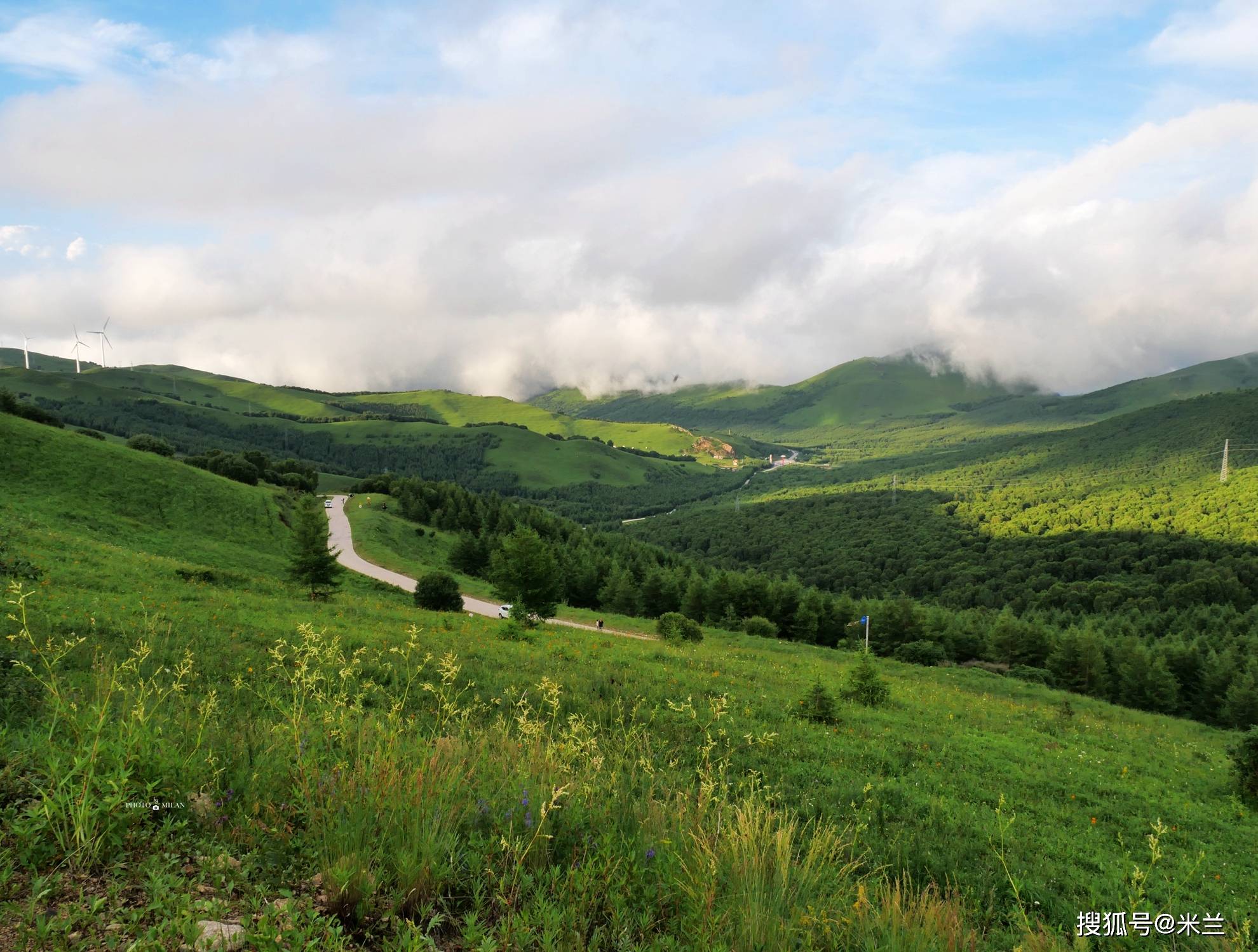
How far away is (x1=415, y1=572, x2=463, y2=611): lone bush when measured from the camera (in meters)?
42.4

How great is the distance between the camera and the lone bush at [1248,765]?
585 inches

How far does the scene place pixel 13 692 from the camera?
6.20m

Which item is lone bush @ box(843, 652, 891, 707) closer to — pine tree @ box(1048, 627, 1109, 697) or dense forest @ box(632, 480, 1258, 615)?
pine tree @ box(1048, 627, 1109, 697)

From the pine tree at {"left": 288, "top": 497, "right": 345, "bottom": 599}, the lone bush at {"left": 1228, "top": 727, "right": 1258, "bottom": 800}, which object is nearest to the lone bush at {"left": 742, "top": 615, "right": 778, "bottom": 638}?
the pine tree at {"left": 288, "top": 497, "right": 345, "bottom": 599}

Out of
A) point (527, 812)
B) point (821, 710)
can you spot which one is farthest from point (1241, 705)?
point (527, 812)

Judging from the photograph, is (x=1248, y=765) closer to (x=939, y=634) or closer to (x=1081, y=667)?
(x=939, y=634)

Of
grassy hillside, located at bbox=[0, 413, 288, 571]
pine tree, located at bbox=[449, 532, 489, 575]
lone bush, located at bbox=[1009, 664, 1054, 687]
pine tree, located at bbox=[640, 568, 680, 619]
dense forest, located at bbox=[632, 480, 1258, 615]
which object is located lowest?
dense forest, located at bbox=[632, 480, 1258, 615]

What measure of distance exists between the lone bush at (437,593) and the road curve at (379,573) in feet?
6.80

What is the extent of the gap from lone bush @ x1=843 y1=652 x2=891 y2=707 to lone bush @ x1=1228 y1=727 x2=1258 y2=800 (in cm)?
855

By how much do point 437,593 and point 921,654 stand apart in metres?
48.0

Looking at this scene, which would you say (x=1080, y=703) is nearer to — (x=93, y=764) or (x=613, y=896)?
(x=613, y=896)

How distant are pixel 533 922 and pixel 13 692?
650 centimetres

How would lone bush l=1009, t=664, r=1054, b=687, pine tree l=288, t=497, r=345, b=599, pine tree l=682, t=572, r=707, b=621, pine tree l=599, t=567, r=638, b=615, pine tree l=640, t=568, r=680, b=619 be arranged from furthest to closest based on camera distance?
pine tree l=640, t=568, r=680, b=619 → pine tree l=599, t=567, r=638, b=615 → pine tree l=682, t=572, r=707, b=621 → lone bush l=1009, t=664, r=1054, b=687 → pine tree l=288, t=497, r=345, b=599

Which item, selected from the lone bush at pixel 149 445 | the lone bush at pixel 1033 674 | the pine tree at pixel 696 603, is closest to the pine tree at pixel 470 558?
the pine tree at pixel 696 603
